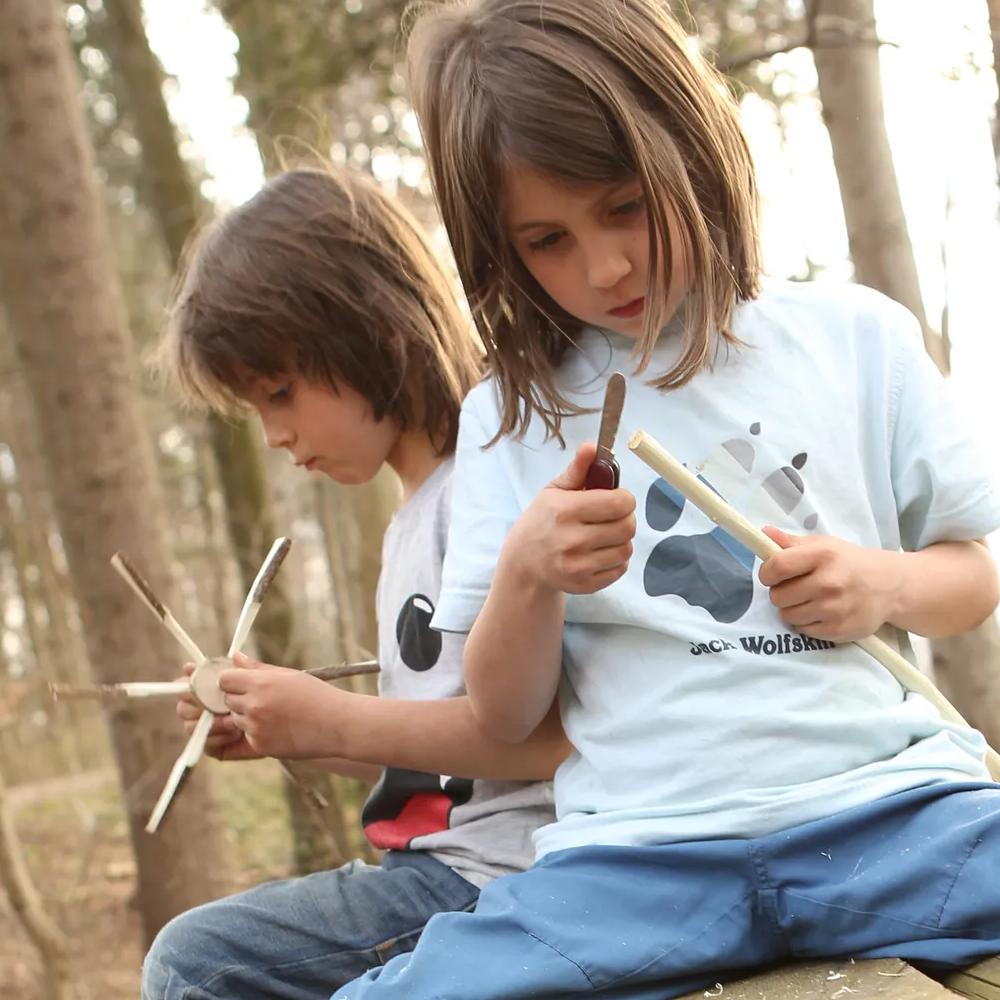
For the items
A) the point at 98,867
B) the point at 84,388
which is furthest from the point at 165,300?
the point at 98,867

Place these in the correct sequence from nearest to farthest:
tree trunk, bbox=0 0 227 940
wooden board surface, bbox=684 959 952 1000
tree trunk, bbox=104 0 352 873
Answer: wooden board surface, bbox=684 959 952 1000, tree trunk, bbox=0 0 227 940, tree trunk, bbox=104 0 352 873

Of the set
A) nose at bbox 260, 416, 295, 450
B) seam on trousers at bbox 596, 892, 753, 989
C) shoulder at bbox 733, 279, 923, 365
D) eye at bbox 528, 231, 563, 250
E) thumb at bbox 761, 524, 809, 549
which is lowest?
seam on trousers at bbox 596, 892, 753, 989

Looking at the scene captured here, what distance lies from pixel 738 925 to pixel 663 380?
66cm

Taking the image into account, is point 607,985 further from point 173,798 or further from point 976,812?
point 173,798

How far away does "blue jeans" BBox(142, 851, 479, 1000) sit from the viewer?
1.81 metres

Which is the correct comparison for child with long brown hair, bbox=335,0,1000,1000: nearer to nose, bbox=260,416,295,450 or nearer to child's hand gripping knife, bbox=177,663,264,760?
nose, bbox=260,416,295,450

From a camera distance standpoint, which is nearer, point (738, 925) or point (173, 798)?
point (738, 925)

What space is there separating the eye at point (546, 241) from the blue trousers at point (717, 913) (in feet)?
2.40

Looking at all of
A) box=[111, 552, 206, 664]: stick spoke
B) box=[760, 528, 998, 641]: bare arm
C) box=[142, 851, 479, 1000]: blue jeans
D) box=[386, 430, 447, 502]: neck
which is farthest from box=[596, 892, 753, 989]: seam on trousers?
box=[386, 430, 447, 502]: neck

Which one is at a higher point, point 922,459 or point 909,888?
point 922,459

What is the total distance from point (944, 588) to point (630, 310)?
0.52 meters

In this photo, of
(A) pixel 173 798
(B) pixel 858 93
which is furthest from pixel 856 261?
(A) pixel 173 798

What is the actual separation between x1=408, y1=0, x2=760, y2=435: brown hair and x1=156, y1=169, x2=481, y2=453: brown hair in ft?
1.53

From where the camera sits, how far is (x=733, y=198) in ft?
5.52
